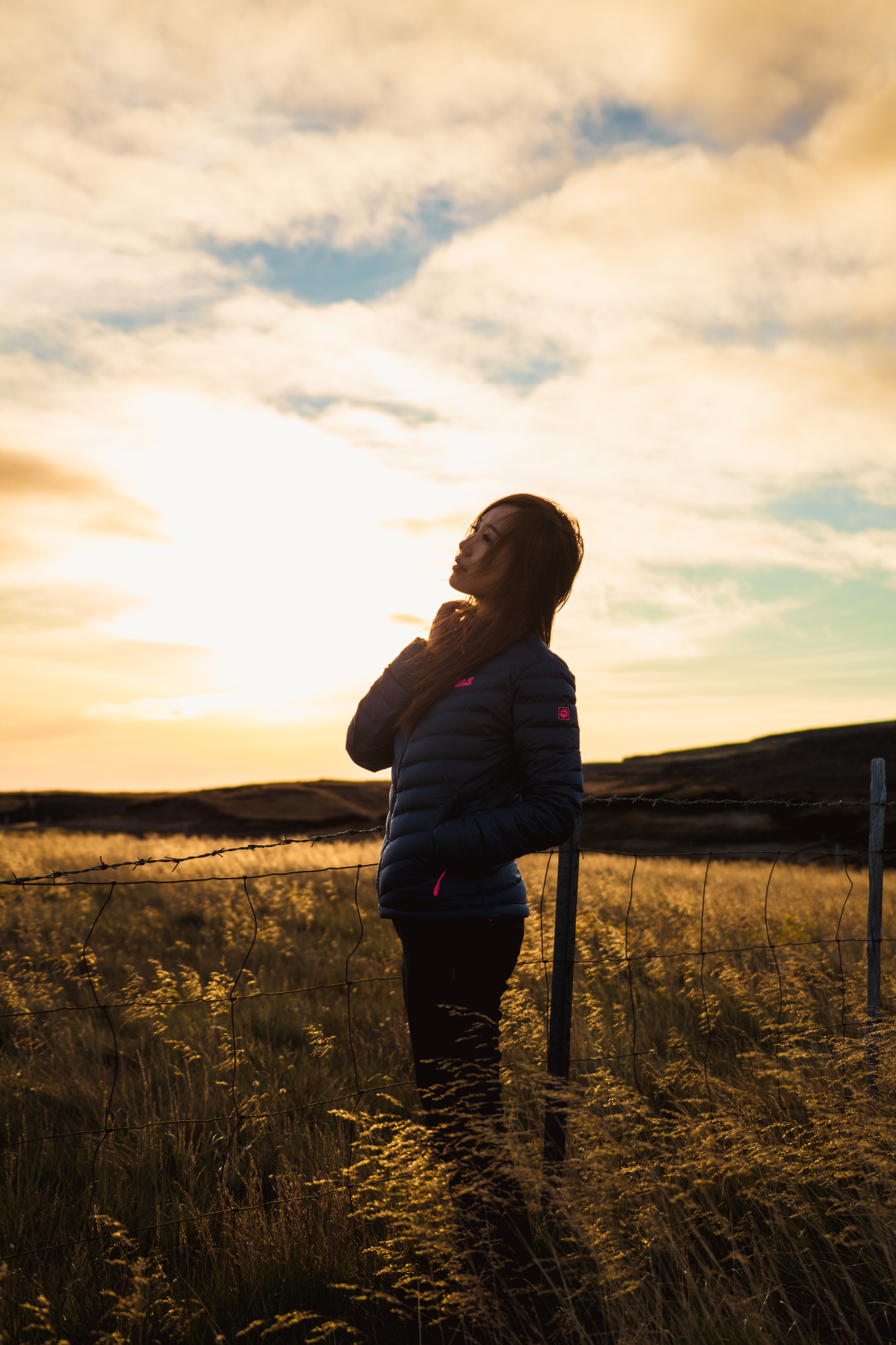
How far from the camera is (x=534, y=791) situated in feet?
7.28

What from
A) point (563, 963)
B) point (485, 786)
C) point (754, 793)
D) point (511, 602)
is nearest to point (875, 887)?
point (563, 963)

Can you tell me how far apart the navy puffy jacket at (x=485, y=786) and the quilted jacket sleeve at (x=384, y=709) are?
0.13 m

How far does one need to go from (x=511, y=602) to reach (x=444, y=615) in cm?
26

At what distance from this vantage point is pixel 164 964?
6430 millimetres

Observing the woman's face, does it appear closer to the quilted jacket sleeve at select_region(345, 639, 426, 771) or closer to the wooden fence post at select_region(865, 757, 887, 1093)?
the quilted jacket sleeve at select_region(345, 639, 426, 771)

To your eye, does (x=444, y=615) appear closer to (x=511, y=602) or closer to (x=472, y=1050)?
(x=511, y=602)

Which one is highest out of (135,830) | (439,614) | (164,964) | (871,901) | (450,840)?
(439,614)

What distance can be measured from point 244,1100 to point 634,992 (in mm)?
2736

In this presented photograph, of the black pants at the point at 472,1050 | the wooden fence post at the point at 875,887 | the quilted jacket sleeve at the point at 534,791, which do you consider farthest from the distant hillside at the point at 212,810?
the quilted jacket sleeve at the point at 534,791

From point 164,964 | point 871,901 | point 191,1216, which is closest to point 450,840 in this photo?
point 191,1216

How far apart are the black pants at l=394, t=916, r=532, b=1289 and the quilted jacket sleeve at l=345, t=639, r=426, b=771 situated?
0.56 m

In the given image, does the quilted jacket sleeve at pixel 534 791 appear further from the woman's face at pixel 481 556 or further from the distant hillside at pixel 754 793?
the distant hillside at pixel 754 793

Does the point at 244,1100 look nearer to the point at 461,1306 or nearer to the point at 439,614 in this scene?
the point at 461,1306

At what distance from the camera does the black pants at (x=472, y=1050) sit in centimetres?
227
